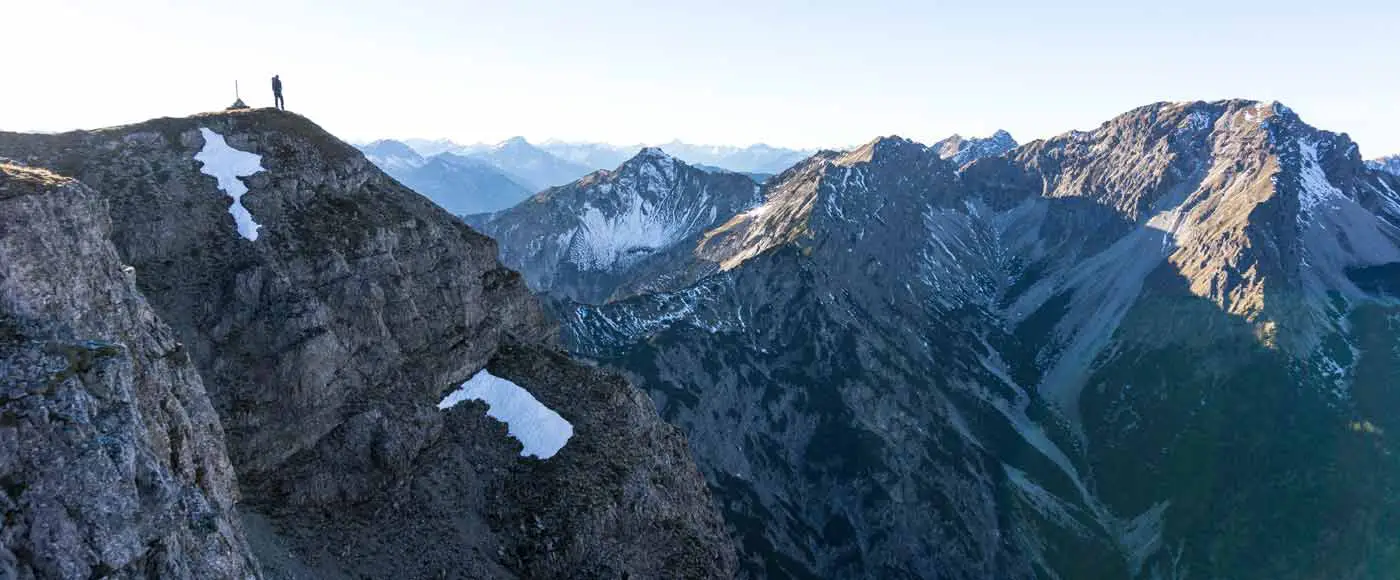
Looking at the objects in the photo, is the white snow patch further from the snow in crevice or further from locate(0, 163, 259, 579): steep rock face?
locate(0, 163, 259, 579): steep rock face

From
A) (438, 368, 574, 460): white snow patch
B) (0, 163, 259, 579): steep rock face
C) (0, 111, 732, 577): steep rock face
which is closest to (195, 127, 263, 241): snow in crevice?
(0, 111, 732, 577): steep rock face

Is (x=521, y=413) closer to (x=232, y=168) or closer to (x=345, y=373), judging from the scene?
(x=345, y=373)

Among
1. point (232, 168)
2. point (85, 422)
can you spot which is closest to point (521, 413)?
point (232, 168)

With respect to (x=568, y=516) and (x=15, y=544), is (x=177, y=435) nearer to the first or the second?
(x=15, y=544)

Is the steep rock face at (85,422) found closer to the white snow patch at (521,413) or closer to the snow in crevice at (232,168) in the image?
the snow in crevice at (232,168)

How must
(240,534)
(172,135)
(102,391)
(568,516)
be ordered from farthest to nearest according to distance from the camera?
(172,135) → (568,516) → (240,534) → (102,391)

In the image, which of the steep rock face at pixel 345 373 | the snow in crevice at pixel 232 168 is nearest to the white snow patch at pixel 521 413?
the steep rock face at pixel 345 373

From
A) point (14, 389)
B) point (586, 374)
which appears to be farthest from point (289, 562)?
point (586, 374)
